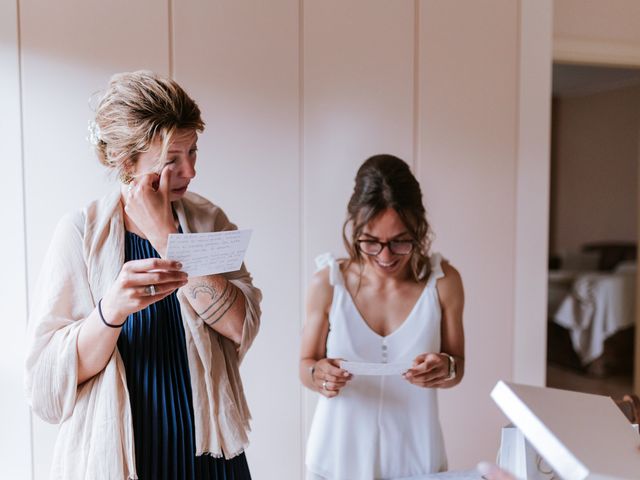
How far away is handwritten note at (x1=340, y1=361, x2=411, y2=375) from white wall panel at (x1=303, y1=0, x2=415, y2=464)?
558 millimetres

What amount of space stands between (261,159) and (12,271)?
875 millimetres

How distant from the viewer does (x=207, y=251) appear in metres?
1.15

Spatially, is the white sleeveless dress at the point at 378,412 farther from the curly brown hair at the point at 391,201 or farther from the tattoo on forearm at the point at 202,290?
the tattoo on forearm at the point at 202,290

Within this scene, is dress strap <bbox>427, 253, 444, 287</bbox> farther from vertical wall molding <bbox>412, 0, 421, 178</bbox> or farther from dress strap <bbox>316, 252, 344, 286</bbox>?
vertical wall molding <bbox>412, 0, 421, 178</bbox>

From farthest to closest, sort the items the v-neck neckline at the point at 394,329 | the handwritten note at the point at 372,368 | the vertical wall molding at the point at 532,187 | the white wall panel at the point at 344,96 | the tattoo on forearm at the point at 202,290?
the vertical wall molding at the point at 532,187 < the white wall panel at the point at 344,96 < the v-neck neckline at the point at 394,329 < the handwritten note at the point at 372,368 < the tattoo on forearm at the point at 202,290

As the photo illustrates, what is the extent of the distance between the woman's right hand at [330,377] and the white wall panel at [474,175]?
828mm

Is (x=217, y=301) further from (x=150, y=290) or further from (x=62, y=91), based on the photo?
(x=62, y=91)

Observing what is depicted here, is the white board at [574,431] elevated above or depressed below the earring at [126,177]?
below

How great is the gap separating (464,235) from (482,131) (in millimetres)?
417

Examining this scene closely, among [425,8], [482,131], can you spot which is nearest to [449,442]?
[482,131]

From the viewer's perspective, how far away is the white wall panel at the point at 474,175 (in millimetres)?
2107

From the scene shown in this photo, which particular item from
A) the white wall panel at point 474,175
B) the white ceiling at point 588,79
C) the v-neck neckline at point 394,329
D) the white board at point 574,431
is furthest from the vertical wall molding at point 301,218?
the white ceiling at point 588,79

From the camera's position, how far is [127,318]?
1.20 metres

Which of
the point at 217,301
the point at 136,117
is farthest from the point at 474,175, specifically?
the point at 136,117
